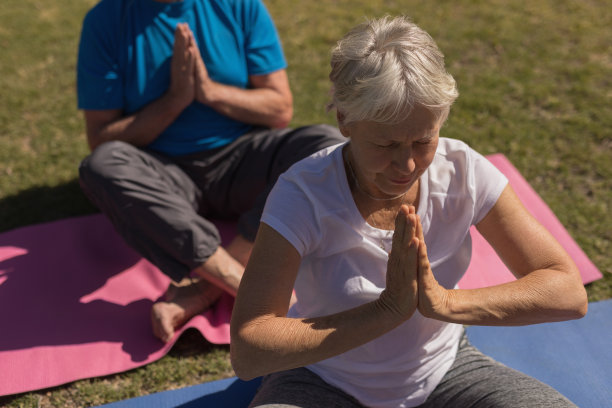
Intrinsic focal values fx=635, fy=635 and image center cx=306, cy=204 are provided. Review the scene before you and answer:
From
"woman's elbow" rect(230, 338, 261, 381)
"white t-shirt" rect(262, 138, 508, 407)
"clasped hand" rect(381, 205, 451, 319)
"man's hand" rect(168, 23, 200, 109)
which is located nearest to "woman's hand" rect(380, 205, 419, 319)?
"clasped hand" rect(381, 205, 451, 319)

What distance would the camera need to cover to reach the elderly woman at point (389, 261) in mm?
1668

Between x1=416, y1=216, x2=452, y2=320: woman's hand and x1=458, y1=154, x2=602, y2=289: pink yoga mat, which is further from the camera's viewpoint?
x1=458, y1=154, x2=602, y2=289: pink yoga mat

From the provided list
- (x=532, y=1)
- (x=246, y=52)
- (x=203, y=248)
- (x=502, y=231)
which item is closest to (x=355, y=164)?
(x=502, y=231)

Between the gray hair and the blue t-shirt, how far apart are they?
1.46 meters

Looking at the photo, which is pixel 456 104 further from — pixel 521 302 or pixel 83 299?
pixel 521 302

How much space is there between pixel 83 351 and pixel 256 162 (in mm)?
1185

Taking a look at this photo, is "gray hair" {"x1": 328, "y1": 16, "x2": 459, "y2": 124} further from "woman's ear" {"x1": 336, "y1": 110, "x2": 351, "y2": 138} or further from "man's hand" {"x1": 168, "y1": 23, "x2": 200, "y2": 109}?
"man's hand" {"x1": 168, "y1": 23, "x2": 200, "y2": 109}

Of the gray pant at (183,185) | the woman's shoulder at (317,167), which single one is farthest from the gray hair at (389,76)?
the gray pant at (183,185)

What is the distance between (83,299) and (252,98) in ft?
4.18

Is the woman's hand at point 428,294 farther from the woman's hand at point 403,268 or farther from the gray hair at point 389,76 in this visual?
the gray hair at point 389,76

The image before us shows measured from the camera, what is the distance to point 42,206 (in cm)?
385

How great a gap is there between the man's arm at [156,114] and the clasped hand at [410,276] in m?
1.60

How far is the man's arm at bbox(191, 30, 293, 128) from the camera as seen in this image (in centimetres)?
298

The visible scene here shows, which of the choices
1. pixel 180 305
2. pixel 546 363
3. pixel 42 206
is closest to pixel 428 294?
pixel 546 363
